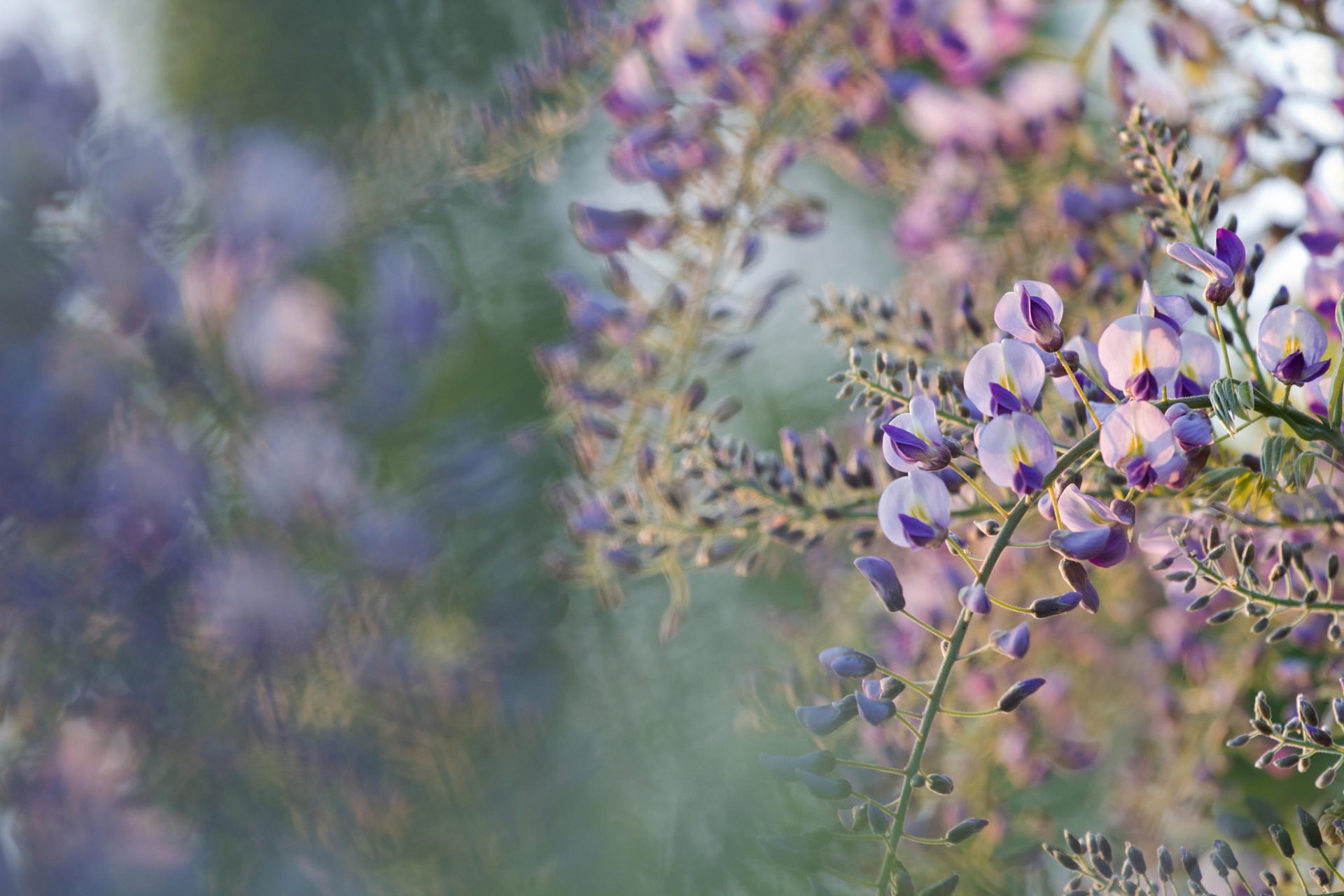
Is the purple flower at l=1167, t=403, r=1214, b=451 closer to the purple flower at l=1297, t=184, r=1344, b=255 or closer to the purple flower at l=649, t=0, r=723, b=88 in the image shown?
the purple flower at l=1297, t=184, r=1344, b=255

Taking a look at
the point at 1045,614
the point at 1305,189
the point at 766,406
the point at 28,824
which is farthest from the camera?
the point at 766,406

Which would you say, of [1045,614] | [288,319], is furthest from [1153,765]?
[288,319]

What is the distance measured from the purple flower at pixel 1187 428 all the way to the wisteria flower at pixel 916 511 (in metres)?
0.06

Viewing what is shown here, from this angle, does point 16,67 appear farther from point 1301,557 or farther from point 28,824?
point 1301,557

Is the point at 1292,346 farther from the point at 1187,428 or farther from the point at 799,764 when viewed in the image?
the point at 799,764

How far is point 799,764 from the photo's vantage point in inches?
11.1

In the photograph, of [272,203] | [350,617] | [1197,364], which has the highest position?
[1197,364]

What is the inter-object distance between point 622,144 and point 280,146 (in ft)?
1.03

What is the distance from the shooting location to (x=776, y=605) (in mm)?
754

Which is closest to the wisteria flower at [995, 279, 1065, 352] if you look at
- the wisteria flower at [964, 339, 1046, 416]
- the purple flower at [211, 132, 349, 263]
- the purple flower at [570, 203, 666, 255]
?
the wisteria flower at [964, 339, 1046, 416]

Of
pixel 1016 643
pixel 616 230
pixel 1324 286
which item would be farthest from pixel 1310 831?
pixel 616 230

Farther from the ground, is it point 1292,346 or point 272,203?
point 1292,346

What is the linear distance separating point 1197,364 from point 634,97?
0.41 m

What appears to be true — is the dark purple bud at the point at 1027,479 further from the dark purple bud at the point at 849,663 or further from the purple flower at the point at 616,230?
the purple flower at the point at 616,230
